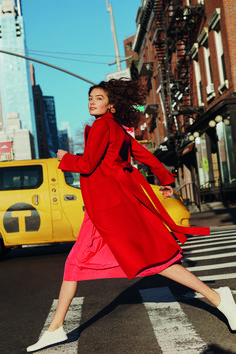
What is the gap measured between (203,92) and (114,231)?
2039 cm

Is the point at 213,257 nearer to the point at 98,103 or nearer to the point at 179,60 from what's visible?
the point at 98,103

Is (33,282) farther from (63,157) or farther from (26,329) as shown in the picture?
(63,157)

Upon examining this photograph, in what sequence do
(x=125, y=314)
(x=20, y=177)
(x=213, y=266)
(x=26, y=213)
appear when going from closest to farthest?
(x=125, y=314), (x=213, y=266), (x=26, y=213), (x=20, y=177)

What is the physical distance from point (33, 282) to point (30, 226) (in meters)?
2.59

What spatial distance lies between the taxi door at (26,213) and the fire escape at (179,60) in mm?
15265

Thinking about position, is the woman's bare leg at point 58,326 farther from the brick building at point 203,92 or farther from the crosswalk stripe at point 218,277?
the brick building at point 203,92

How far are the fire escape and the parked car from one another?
14925 millimetres

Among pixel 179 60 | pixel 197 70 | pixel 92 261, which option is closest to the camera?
pixel 92 261

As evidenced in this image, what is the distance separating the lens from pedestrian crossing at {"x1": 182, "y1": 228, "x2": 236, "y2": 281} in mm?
6207

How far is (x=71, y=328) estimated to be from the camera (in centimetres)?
423

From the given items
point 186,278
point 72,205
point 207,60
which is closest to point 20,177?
point 72,205

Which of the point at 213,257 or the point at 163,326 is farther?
the point at 213,257

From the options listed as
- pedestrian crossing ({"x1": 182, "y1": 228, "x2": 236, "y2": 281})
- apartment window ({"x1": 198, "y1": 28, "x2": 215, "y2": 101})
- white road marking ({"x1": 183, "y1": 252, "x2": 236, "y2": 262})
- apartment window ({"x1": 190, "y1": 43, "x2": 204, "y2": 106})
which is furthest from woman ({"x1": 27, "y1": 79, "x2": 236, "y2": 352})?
apartment window ({"x1": 190, "y1": 43, "x2": 204, "y2": 106})

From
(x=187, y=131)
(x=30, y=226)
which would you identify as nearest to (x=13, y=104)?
(x=187, y=131)
